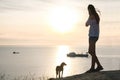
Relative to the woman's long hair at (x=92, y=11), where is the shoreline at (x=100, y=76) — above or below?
below

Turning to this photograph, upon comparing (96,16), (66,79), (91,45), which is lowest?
(66,79)

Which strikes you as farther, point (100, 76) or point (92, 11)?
point (92, 11)

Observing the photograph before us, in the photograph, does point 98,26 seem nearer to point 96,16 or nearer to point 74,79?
point 96,16

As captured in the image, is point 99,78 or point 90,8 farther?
point 90,8

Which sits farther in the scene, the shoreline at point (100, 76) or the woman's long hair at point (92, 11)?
the woman's long hair at point (92, 11)

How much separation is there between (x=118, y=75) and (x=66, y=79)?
1986 mm

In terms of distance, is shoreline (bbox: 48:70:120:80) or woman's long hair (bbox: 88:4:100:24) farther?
woman's long hair (bbox: 88:4:100:24)

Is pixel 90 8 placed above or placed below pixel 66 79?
above

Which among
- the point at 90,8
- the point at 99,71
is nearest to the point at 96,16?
the point at 90,8

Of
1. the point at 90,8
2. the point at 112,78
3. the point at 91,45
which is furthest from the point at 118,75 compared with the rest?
the point at 90,8

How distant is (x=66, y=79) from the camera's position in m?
13.4

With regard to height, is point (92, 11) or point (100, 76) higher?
point (92, 11)

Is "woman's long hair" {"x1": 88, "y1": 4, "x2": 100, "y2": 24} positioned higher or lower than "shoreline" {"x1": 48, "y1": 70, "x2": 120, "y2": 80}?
higher

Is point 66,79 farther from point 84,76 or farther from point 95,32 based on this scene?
point 95,32
